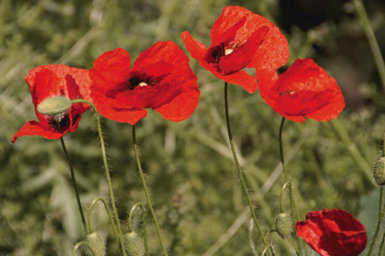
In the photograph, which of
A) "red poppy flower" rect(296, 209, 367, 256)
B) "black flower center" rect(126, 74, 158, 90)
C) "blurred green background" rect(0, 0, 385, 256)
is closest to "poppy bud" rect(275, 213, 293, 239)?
"red poppy flower" rect(296, 209, 367, 256)

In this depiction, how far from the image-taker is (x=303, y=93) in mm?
672

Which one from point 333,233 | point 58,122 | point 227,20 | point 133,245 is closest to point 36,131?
point 58,122

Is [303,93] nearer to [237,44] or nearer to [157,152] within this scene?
[237,44]

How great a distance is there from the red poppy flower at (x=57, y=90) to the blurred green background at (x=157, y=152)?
51cm

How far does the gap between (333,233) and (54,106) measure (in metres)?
0.40

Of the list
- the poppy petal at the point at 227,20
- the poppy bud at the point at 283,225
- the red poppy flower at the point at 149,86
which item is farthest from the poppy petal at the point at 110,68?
the poppy bud at the point at 283,225

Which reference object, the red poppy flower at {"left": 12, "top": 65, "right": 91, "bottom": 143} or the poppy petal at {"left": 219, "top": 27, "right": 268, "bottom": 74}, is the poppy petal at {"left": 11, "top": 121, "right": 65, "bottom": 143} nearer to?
the red poppy flower at {"left": 12, "top": 65, "right": 91, "bottom": 143}

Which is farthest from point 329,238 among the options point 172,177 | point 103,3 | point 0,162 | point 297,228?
point 103,3

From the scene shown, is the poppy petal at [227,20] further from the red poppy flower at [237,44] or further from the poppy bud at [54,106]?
the poppy bud at [54,106]

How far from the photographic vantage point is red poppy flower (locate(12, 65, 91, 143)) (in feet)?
2.19

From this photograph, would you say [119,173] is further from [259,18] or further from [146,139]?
[259,18]

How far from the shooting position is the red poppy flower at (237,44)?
664 millimetres

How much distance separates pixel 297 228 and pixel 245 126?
1.15 meters

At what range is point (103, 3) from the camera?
168cm
